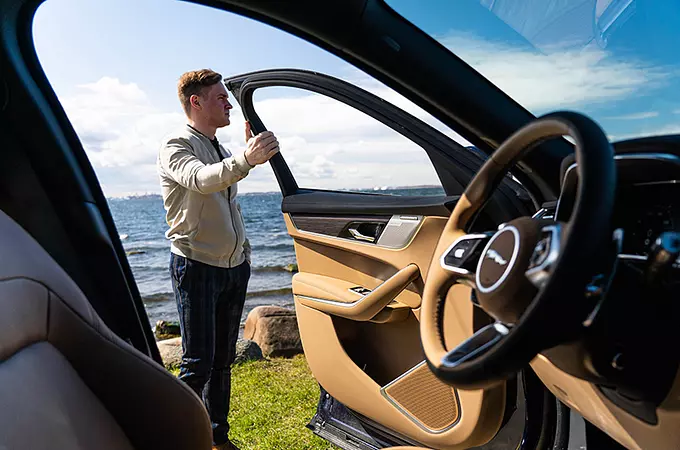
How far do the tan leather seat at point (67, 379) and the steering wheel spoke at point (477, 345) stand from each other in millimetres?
554

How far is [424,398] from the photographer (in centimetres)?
199

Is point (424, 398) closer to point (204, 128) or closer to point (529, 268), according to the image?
point (529, 268)

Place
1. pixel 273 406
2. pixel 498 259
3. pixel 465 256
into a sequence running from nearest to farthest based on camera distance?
pixel 498 259, pixel 465 256, pixel 273 406

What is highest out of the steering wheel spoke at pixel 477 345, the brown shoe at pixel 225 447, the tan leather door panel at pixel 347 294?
the steering wheel spoke at pixel 477 345

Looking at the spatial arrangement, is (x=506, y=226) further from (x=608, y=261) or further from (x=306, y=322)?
(x=306, y=322)

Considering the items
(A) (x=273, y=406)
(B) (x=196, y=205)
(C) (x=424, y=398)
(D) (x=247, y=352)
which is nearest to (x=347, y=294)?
(C) (x=424, y=398)

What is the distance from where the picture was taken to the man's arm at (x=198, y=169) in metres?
→ 2.33

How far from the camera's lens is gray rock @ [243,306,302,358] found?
4.97m

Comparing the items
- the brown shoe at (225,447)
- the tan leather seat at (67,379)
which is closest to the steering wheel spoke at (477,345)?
the tan leather seat at (67,379)

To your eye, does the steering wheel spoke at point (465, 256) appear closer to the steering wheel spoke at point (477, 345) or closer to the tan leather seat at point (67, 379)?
the steering wheel spoke at point (477, 345)

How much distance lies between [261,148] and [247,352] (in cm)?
272

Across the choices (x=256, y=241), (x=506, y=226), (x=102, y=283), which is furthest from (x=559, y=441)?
(x=256, y=241)

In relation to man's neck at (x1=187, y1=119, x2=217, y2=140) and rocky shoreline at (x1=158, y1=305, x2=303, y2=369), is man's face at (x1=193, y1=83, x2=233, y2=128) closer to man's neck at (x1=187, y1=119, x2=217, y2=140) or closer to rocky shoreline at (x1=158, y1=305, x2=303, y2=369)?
man's neck at (x1=187, y1=119, x2=217, y2=140)

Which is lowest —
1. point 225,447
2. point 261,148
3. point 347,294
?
point 225,447
